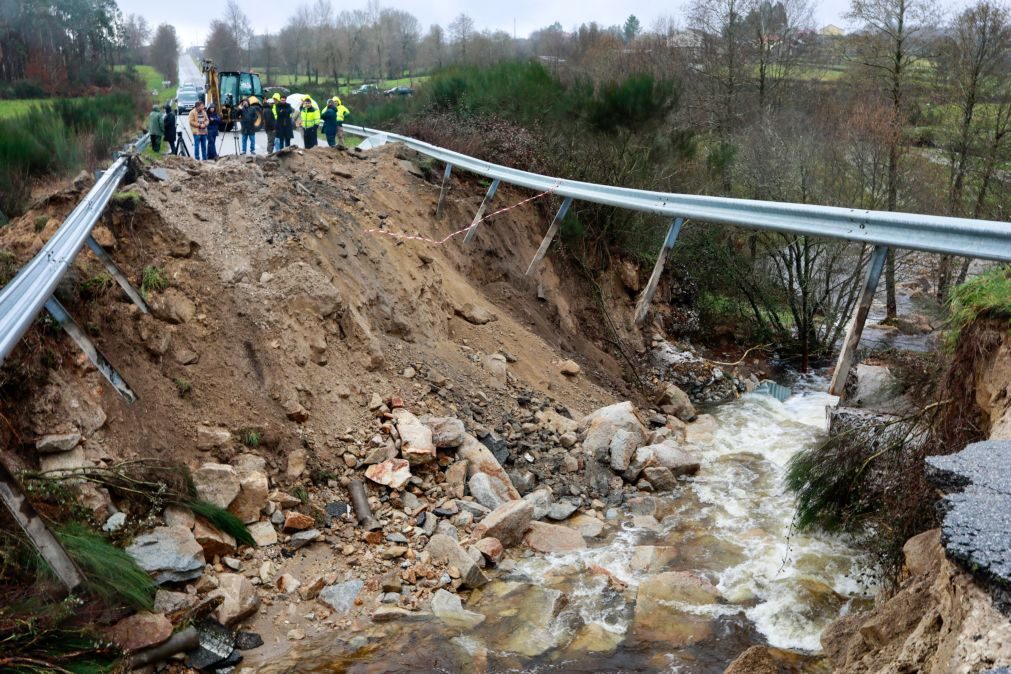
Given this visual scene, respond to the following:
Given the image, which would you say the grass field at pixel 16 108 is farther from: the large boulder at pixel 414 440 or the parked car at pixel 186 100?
the large boulder at pixel 414 440

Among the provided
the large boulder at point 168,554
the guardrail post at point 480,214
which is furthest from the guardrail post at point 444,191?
the large boulder at point 168,554

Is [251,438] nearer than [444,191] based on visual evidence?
Yes

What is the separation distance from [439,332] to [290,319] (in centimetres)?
244

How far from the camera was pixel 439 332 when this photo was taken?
10.5 meters

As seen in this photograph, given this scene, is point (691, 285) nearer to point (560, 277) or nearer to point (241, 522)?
point (560, 277)

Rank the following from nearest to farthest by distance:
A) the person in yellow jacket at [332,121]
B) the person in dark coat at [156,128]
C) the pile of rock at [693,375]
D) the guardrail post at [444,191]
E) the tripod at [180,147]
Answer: the guardrail post at [444,191] → the pile of rock at [693,375] → the person in dark coat at [156,128] → the tripod at [180,147] → the person in yellow jacket at [332,121]

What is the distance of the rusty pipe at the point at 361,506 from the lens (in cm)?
709

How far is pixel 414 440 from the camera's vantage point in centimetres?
793

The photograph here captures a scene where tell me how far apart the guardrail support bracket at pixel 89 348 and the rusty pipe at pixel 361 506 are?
209cm

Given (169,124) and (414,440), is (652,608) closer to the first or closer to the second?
(414,440)

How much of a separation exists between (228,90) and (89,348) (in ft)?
62.9

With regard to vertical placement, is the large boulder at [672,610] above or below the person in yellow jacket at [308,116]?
below

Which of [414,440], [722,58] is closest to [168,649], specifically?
[414,440]

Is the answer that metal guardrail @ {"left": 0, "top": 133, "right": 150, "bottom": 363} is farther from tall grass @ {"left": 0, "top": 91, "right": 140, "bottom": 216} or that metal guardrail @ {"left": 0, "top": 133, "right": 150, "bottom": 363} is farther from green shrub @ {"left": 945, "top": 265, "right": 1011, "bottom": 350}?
green shrub @ {"left": 945, "top": 265, "right": 1011, "bottom": 350}
